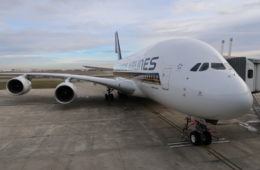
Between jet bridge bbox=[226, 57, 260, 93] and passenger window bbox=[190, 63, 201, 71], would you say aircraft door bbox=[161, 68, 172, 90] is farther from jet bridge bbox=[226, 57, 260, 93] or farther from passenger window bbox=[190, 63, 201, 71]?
jet bridge bbox=[226, 57, 260, 93]

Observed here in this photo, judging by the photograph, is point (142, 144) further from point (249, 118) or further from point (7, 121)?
point (7, 121)

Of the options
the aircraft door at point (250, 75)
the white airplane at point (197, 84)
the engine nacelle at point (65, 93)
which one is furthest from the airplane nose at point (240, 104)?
the engine nacelle at point (65, 93)

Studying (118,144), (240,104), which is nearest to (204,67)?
(240,104)

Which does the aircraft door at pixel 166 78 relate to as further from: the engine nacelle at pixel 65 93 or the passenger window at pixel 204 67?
the engine nacelle at pixel 65 93

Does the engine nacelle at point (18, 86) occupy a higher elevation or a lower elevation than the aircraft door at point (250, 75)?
lower

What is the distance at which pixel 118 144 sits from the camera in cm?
616

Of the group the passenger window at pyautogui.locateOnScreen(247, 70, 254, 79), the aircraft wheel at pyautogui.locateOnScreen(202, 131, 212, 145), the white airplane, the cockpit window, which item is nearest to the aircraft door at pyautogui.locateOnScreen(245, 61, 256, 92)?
the passenger window at pyautogui.locateOnScreen(247, 70, 254, 79)

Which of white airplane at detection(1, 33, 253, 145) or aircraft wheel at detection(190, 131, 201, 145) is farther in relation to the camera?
aircraft wheel at detection(190, 131, 201, 145)

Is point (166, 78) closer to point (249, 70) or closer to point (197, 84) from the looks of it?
point (197, 84)

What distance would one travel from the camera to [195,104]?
513 centimetres

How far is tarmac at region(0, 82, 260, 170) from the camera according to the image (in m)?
4.89

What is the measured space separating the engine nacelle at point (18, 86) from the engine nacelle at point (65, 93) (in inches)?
147

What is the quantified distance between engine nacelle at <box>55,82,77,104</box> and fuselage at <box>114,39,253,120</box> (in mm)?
5815

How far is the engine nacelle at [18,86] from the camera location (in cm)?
1352
